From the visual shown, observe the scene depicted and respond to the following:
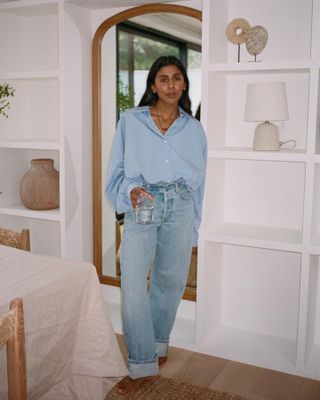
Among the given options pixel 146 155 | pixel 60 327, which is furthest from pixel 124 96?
pixel 60 327

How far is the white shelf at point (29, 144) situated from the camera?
3.26 m

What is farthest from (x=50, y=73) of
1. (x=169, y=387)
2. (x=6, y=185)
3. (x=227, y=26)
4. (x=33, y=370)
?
(x=33, y=370)

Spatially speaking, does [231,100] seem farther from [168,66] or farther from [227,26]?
[168,66]

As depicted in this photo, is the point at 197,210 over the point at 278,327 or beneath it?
over

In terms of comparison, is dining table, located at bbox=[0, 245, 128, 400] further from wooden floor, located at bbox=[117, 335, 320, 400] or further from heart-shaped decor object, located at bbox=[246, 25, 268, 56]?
heart-shaped decor object, located at bbox=[246, 25, 268, 56]

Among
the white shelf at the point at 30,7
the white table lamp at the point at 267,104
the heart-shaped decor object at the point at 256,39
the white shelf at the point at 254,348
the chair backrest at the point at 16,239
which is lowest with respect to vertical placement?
the white shelf at the point at 254,348

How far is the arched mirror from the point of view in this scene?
3115 millimetres

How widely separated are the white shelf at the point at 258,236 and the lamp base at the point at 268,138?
466 millimetres

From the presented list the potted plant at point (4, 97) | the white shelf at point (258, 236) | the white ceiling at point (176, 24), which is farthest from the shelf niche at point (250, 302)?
the potted plant at point (4, 97)

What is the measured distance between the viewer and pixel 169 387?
102 inches

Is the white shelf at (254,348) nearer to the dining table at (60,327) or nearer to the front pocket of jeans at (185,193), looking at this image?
the front pocket of jeans at (185,193)

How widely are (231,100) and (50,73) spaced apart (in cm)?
109

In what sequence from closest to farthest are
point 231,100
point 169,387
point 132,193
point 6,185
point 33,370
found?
point 33,370 → point 132,193 → point 169,387 → point 231,100 → point 6,185

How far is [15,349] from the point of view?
1.35 m
